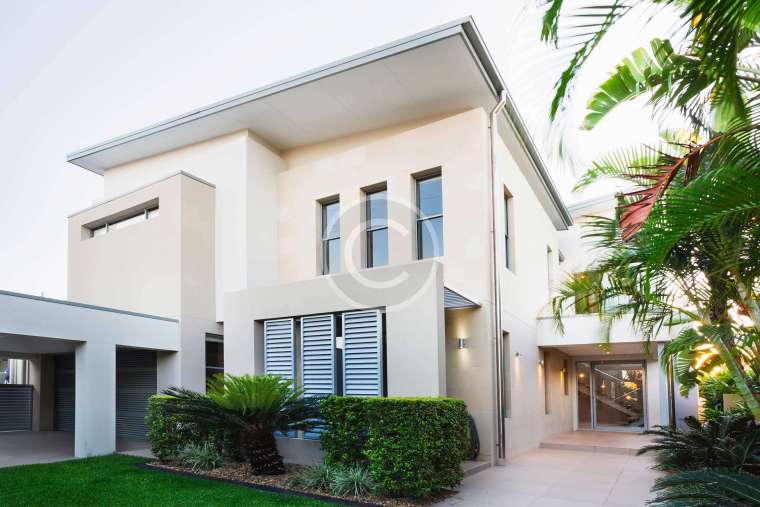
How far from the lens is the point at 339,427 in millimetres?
8766

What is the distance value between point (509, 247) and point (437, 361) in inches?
210

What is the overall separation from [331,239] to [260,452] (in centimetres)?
578

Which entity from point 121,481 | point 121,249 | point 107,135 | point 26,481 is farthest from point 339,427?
point 107,135

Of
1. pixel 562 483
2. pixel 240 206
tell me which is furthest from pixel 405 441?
pixel 240 206

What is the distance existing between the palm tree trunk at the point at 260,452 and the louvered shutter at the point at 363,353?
1573mm

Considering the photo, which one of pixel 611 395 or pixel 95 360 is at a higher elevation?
pixel 95 360

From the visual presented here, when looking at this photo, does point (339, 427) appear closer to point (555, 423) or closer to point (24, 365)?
point (555, 423)

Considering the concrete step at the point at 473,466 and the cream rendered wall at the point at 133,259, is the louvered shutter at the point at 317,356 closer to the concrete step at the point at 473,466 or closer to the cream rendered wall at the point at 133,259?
the concrete step at the point at 473,466

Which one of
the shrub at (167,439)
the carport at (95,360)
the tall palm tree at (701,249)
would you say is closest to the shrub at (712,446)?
the tall palm tree at (701,249)

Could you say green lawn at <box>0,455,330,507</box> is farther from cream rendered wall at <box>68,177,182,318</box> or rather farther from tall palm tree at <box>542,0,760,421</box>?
tall palm tree at <box>542,0,760,421</box>

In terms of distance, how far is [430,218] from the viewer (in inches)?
493

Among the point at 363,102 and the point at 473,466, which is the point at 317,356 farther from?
the point at 363,102

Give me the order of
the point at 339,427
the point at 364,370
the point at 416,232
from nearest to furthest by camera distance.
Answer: the point at 339,427 → the point at 364,370 → the point at 416,232

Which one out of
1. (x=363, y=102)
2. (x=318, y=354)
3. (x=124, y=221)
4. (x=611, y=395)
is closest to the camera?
(x=318, y=354)
